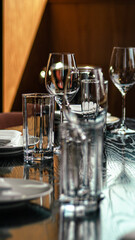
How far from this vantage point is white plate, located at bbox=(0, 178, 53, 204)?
0.67m

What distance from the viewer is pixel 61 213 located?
67 centimetres

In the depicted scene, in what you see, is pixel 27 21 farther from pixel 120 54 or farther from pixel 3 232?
pixel 3 232

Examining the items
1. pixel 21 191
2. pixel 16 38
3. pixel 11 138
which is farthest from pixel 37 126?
pixel 16 38

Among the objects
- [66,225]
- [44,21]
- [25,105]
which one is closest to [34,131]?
[25,105]

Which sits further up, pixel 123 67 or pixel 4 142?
pixel 123 67

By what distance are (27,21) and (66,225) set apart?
418 centimetres

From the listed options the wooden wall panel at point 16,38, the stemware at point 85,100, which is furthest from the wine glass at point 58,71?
the wooden wall panel at point 16,38

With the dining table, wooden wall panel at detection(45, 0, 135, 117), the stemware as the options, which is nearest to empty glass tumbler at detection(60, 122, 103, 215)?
the dining table

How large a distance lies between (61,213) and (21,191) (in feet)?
0.28

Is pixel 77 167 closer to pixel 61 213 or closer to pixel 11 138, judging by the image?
pixel 61 213

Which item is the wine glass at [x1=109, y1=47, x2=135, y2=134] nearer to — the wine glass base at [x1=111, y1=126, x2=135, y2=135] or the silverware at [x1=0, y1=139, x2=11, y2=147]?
the wine glass base at [x1=111, y1=126, x2=135, y2=135]

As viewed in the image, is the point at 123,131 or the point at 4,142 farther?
the point at 123,131

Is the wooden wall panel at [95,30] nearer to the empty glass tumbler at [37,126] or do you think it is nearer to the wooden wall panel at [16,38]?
the wooden wall panel at [16,38]

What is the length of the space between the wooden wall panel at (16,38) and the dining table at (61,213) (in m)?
3.26
